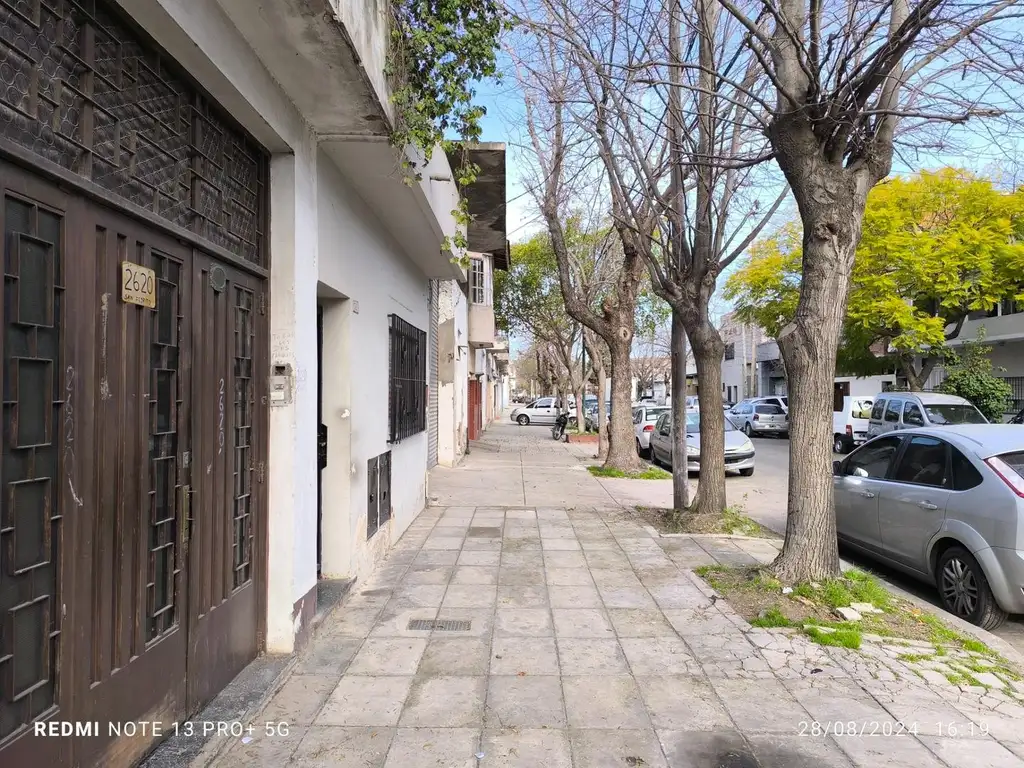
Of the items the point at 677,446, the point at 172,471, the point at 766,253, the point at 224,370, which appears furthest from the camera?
the point at 766,253

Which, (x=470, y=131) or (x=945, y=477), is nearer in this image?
(x=470, y=131)

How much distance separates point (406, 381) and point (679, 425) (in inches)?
148

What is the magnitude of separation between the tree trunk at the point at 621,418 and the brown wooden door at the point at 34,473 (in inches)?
485

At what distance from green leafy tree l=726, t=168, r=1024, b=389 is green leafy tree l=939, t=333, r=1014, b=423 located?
91cm

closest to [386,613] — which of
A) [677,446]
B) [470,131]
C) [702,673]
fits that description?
[702,673]

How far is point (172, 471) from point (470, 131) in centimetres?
326

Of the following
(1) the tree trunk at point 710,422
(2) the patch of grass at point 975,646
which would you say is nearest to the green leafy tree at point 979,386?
(1) the tree trunk at point 710,422

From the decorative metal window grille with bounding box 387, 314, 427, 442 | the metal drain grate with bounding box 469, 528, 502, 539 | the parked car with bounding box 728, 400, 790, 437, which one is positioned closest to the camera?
the decorative metal window grille with bounding box 387, 314, 427, 442

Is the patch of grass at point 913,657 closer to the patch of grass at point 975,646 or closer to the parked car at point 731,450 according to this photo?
the patch of grass at point 975,646

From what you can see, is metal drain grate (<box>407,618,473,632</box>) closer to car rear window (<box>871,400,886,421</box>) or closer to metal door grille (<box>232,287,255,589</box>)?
metal door grille (<box>232,287,255,589</box>)

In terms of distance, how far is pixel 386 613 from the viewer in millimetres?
4945

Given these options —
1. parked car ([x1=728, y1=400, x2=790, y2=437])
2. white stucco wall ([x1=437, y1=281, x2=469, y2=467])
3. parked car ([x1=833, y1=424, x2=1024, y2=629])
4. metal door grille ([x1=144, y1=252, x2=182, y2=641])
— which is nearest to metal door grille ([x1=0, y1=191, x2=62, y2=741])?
metal door grille ([x1=144, y1=252, x2=182, y2=641])

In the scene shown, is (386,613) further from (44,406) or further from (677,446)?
(677,446)

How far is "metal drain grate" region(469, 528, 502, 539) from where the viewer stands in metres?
7.61
